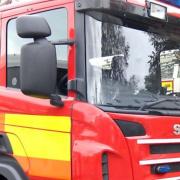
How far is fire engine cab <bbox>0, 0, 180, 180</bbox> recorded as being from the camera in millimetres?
3377

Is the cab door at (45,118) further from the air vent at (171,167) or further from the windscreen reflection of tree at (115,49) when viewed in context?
the air vent at (171,167)

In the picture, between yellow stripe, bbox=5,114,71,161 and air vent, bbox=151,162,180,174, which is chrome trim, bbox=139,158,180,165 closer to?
air vent, bbox=151,162,180,174

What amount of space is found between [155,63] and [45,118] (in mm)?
1097

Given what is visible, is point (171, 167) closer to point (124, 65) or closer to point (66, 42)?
point (124, 65)

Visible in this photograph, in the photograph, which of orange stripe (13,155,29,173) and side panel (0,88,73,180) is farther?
orange stripe (13,155,29,173)

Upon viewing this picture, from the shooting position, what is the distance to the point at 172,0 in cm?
448

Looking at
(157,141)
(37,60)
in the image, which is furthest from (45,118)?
(157,141)

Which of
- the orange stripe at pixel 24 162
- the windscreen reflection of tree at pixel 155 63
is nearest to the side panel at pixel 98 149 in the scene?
the orange stripe at pixel 24 162

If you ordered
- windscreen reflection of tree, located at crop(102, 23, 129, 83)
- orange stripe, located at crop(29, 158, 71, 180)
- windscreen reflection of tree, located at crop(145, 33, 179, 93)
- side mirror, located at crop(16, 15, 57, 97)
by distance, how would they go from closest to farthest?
1. side mirror, located at crop(16, 15, 57, 97)
2. orange stripe, located at crop(29, 158, 71, 180)
3. windscreen reflection of tree, located at crop(102, 23, 129, 83)
4. windscreen reflection of tree, located at crop(145, 33, 179, 93)

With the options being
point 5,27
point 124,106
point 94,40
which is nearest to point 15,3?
point 5,27

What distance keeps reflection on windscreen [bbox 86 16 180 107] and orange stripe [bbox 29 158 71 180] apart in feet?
1.73

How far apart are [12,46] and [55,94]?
744 millimetres

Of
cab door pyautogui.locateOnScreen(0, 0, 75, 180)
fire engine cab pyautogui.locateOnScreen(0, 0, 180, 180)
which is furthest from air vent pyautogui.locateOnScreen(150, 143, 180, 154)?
cab door pyautogui.locateOnScreen(0, 0, 75, 180)

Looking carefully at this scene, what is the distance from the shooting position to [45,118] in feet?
11.8
